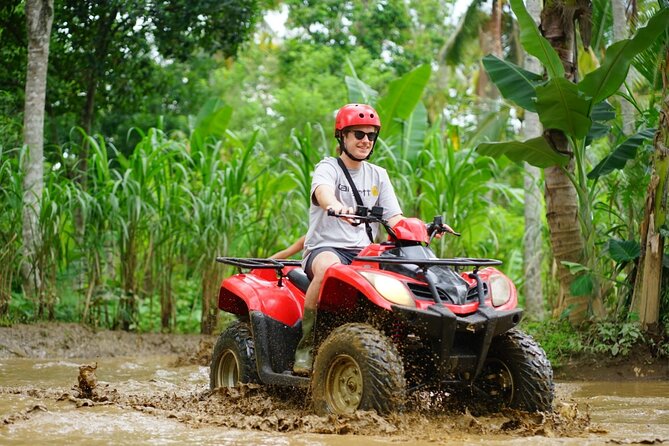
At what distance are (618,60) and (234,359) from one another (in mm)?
4061

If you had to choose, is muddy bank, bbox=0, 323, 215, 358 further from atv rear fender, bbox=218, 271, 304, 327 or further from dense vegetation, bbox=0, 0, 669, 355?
atv rear fender, bbox=218, 271, 304, 327

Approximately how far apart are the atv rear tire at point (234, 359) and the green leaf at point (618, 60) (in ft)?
12.2

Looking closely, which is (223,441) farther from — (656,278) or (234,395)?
(656,278)

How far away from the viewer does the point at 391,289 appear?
4453 mm

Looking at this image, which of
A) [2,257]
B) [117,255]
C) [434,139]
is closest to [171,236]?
[117,255]

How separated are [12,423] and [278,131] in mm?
20806

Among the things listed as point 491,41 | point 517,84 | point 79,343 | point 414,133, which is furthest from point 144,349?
point 491,41

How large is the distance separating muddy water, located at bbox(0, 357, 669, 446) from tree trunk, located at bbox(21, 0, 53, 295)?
3117 millimetres

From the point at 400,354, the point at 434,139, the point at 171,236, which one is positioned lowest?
the point at 400,354

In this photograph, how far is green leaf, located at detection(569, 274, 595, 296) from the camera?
25.7 feet

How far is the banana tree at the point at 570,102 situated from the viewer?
7453 millimetres

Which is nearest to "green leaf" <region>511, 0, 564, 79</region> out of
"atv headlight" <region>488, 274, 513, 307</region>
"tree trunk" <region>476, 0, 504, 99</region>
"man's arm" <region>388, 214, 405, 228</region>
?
"man's arm" <region>388, 214, 405, 228</region>

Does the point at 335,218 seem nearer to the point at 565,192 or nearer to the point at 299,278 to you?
Answer: the point at 299,278

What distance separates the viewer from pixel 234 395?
5480mm
